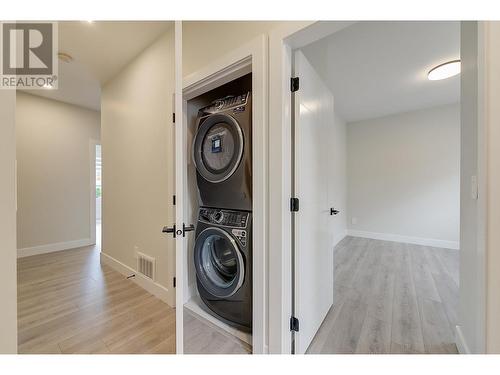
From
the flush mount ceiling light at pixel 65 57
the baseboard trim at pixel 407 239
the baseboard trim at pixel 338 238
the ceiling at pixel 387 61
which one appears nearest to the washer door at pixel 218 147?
the ceiling at pixel 387 61

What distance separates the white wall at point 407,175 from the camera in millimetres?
3545

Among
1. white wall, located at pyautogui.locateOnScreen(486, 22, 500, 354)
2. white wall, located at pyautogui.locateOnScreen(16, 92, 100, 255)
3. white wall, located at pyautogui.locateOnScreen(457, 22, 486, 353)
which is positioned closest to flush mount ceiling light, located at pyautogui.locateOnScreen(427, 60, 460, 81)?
white wall, located at pyautogui.locateOnScreen(457, 22, 486, 353)

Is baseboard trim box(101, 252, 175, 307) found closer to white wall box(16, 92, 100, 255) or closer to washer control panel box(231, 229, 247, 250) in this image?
washer control panel box(231, 229, 247, 250)

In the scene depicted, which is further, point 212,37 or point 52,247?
point 52,247

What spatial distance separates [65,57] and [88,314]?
2.61 m

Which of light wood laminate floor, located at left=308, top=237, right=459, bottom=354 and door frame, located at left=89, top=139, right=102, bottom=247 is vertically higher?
door frame, located at left=89, top=139, right=102, bottom=247

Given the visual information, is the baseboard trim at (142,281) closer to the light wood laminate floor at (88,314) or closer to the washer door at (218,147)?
the light wood laminate floor at (88,314)

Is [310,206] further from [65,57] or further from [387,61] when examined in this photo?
[65,57]

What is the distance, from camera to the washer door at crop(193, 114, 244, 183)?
1.47 m

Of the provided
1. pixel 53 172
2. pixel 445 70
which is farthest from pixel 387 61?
pixel 53 172

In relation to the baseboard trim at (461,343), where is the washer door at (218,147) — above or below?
above

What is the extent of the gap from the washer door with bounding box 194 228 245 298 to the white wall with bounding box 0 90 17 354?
1.03 metres

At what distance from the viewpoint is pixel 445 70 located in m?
2.33
